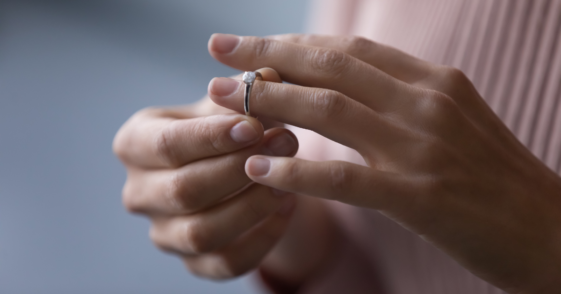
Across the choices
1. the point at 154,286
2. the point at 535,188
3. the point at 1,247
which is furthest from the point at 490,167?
the point at 1,247

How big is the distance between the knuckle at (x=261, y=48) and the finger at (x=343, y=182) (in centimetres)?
18

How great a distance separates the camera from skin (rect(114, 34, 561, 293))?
0.48 m

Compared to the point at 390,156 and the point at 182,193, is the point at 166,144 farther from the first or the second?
the point at 390,156

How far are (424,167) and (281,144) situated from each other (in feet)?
0.72

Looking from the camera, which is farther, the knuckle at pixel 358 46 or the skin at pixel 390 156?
the knuckle at pixel 358 46

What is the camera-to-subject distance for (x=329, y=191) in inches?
18.5

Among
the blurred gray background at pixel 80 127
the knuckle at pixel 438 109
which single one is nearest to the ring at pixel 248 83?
the knuckle at pixel 438 109

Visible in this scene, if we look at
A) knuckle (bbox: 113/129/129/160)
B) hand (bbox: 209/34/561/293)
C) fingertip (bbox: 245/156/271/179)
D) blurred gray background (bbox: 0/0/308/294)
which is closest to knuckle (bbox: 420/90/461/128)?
hand (bbox: 209/34/561/293)

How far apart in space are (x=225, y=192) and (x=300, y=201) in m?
0.37

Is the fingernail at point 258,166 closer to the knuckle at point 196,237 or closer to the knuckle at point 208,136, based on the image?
the knuckle at point 208,136

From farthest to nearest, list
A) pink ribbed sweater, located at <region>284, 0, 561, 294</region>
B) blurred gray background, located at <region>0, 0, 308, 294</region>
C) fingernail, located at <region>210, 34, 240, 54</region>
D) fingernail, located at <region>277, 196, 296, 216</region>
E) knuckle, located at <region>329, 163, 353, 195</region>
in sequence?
blurred gray background, located at <region>0, 0, 308, 294</region>
fingernail, located at <region>277, 196, 296, 216</region>
pink ribbed sweater, located at <region>284, 0, 561, 294</region>
fingernail, located at <region>210, 34, 240, 54</region>
knuckle, located at <region>329, 163, 353, 195</region>

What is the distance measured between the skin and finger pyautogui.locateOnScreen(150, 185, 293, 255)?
0.02 metres

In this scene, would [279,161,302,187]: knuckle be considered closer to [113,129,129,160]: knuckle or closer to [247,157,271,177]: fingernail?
[247,157,271,177]: fingernail

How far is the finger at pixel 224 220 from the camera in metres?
0.65
